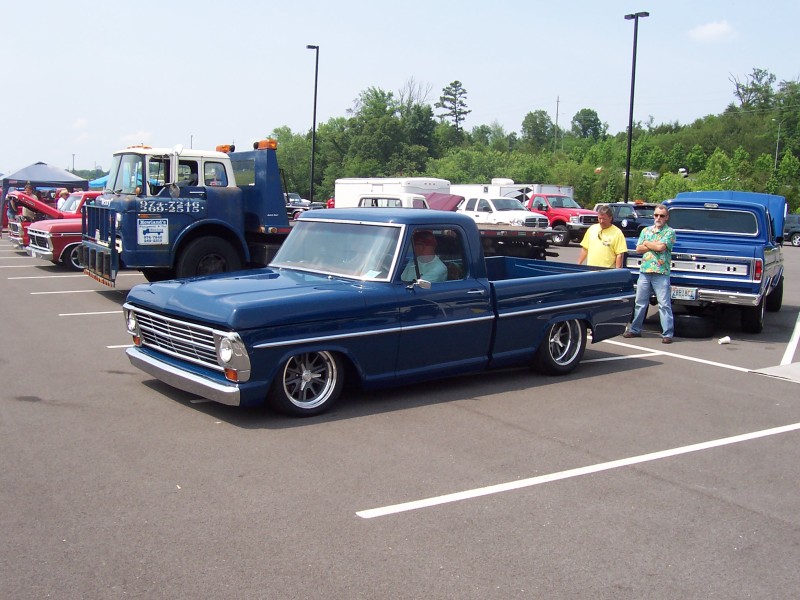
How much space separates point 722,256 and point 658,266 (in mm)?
1293

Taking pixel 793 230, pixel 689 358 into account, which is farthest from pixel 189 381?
pixel 793 230

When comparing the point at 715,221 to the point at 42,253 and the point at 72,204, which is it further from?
the point at 72,204

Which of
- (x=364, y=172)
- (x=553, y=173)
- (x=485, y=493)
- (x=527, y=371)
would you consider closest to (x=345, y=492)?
(x=485, y=493)

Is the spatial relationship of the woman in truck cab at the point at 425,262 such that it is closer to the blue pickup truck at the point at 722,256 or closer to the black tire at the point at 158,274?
the blue pickup truck at the point at 722,256

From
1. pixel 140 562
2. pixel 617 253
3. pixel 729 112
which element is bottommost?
pixel 140 562

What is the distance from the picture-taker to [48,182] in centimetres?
3362

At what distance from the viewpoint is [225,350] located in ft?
20.0

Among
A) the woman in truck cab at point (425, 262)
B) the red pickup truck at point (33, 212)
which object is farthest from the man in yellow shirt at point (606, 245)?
the red pickup truck at point (33, 212)

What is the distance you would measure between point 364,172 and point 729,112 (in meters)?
53.7

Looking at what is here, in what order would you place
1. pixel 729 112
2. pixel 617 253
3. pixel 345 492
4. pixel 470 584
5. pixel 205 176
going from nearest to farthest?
pixel 470 584, pixel 345 492, pixel 617 253, pixel 205 176, pixel 729 112

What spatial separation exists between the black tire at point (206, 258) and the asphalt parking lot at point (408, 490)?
4.62 meters

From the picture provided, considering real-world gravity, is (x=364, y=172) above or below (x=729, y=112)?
below

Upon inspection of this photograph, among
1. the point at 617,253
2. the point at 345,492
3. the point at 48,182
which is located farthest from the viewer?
the point at 48,182

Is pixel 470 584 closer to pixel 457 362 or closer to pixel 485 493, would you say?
pixel 485 493
